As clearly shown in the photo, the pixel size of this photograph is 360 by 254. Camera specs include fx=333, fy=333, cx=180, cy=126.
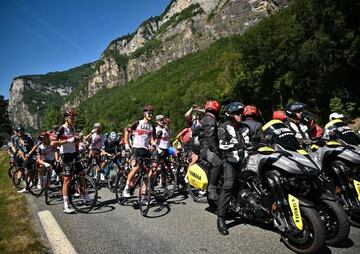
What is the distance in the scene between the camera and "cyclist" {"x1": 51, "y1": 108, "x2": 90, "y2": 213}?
7844mm

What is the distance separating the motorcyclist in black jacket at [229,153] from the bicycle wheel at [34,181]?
7.54m

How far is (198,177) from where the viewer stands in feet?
23.6

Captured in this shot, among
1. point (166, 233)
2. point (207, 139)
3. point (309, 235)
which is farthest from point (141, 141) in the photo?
point (309, 235)

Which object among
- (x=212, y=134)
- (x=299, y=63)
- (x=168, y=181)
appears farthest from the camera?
(x=299, y=63)

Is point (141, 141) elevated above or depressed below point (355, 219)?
above

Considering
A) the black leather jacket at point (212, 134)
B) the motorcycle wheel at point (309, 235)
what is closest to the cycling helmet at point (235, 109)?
the black leather jacket at point (212, 134)

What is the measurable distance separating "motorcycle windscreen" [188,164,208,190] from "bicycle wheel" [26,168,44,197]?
20.4ft

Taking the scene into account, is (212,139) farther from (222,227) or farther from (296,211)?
(296,211)

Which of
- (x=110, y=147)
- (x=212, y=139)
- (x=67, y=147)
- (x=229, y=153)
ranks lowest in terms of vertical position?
(x=229, y=153)

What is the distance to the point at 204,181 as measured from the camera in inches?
274

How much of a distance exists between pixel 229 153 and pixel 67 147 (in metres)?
4.32

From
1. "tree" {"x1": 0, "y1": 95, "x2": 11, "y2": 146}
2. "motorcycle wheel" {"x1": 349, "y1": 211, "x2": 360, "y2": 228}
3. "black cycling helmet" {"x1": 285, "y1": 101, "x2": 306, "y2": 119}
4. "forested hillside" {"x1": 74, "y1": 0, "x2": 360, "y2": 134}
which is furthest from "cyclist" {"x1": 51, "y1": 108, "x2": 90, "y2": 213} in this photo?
"tree" {"x1": 0, "y1": 95, "x2": 11, "y2": 146}

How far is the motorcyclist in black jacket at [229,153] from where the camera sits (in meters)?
5.87

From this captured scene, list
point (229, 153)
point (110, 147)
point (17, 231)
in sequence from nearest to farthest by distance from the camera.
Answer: point (229, 153)
point (17, 231)
point (110, 147)
